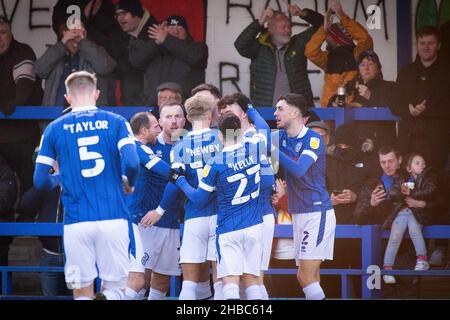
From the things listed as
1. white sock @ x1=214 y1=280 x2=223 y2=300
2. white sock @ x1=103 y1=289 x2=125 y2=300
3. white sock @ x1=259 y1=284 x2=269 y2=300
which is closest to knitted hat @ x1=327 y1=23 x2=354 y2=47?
white sock @ x1=259 y1=284 x2=269 y2=300

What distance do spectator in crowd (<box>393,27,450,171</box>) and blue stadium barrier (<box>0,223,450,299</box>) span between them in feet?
1.81

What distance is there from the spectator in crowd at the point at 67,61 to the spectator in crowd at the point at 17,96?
8 cm

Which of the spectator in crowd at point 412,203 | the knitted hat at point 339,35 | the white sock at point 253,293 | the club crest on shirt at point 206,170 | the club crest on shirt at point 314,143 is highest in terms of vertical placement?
the knitted hat at point 339,35

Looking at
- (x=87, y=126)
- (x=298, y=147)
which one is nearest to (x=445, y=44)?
(x=298, y=147)

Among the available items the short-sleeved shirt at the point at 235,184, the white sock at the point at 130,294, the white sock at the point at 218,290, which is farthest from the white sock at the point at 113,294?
the short-sleeved shirt at the point at 235,184

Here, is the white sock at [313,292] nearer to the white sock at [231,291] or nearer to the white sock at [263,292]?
the white sock at [263,292]

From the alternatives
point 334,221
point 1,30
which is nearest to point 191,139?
point 334,221

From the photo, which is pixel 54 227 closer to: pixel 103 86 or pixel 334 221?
pixel 103 86

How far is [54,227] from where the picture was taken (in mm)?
6645

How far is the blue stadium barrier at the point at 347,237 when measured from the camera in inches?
257

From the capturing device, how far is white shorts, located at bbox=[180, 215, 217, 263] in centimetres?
629

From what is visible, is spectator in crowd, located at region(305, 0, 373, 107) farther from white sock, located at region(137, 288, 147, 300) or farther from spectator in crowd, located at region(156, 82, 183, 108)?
white sock, located at region(137, 288, 147, 300)

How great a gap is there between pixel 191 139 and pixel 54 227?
A: 3.87ft
